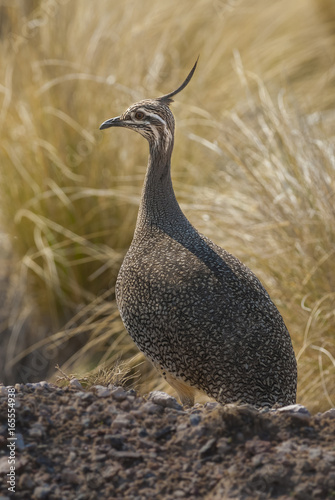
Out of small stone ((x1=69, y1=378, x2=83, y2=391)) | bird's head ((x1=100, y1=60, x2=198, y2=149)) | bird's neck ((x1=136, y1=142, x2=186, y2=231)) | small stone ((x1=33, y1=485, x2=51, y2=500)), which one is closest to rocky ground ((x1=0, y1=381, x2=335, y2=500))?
small stone ((x1=33, y1=485, x2=51, y2=500))

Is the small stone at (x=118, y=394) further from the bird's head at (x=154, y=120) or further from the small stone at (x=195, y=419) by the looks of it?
the bird's head at (x=154, y=120)

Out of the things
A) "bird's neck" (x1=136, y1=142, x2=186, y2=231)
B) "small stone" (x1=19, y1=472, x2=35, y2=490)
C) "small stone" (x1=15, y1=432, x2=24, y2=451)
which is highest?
"bird's neck" (x1=136, y1=142, x2=186, y2=231)

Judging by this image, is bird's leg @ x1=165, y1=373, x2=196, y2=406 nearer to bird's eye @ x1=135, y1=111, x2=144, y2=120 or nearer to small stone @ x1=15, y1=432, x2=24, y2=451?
small stone @ x1=15, y1=432, x2=24, y2=451

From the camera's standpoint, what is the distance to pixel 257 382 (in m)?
3.07

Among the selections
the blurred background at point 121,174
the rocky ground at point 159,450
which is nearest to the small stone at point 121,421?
the rocky ground at point 159,450

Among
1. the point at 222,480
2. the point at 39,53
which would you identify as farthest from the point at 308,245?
the point at 39,53

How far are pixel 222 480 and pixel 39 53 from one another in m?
4.68

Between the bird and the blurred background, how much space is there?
3.82 ft

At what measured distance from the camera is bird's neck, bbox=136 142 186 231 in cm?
356

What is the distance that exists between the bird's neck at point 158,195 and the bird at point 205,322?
10cm

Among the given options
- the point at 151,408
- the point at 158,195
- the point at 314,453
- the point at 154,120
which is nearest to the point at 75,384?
the point at 151,408

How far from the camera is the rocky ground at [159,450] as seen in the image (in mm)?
2205

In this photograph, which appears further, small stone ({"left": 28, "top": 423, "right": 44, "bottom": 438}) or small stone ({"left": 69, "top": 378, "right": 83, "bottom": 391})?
small stone ({"left": 69, "top": 378, "right": 83, "bottom": 391})

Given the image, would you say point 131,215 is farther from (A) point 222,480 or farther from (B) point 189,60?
(A) point 222,480
